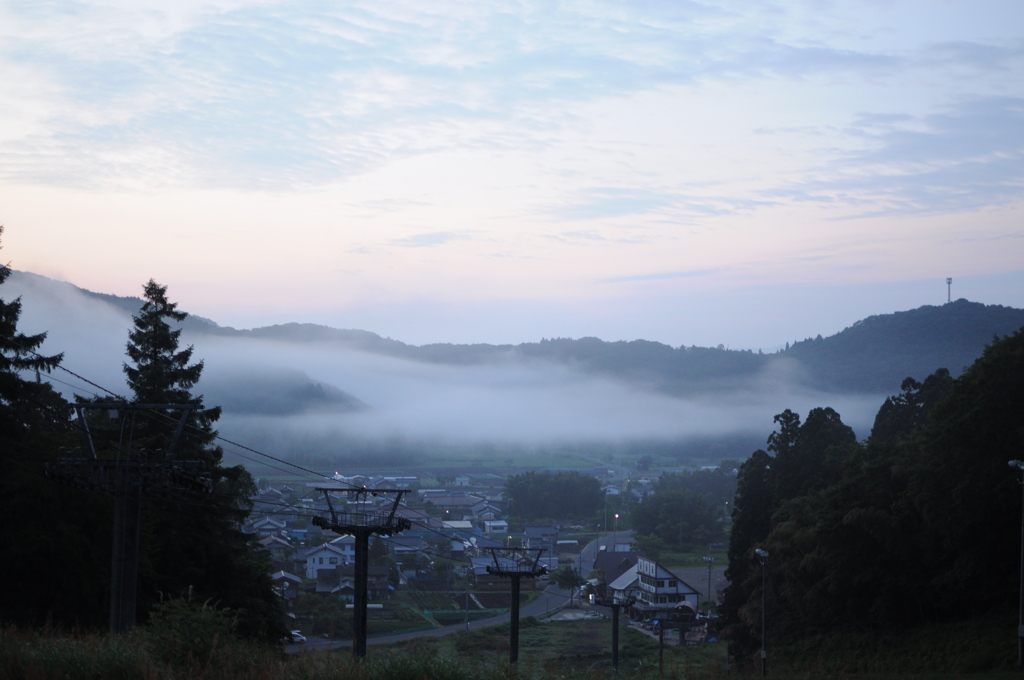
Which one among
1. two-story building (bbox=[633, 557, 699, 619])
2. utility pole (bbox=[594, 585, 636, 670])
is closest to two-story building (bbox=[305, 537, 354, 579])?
two-story building (bbox=[633, 557, 699, 619])

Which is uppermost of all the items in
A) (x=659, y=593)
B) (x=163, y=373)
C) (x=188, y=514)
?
(x=163, y=373)

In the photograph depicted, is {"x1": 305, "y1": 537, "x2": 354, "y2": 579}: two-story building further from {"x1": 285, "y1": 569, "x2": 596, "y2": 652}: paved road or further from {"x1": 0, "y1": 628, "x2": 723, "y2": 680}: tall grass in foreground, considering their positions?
{"x1": 0, "y1": 628, "x2": 723, "y2": 680}: tall grass in foreground

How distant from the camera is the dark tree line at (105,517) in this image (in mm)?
18875

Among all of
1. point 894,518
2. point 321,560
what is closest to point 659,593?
point 321,560

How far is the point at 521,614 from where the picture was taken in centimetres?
5066

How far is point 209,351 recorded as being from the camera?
188125mm

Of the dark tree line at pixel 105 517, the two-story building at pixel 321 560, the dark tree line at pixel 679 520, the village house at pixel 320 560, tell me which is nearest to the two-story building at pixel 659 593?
the two-story building at pixel 321 560

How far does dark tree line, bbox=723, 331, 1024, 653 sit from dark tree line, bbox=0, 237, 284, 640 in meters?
18.1

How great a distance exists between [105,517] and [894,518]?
73.2 ft

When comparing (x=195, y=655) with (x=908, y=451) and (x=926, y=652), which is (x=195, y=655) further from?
(x=908, y=451)

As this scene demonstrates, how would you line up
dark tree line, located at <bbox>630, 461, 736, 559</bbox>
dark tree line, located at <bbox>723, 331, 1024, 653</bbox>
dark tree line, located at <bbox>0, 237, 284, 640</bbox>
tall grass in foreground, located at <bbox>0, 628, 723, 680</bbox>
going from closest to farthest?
tall grass in foreground, located at <bbox>0, 628, 723, 680</bbox> < dark tree line, located at <bbox>0, 237, 284, 640</bbox> < dark tree line, located at <bbox>723, 331, 1024, 653</bbox> < dark tree line, located at <bbox>630, 461, 736, 559</bbox>

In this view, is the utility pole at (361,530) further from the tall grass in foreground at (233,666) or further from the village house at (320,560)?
the village house at (320,560)

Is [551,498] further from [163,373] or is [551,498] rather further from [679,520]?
[163,373]

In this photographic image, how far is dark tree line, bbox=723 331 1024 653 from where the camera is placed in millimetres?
21750
